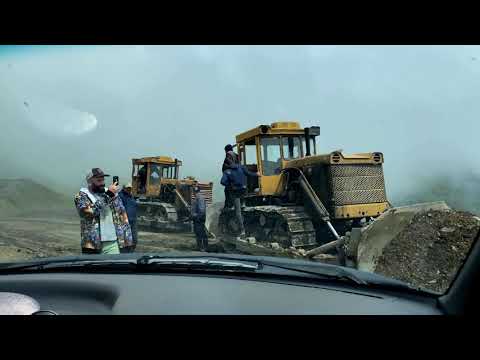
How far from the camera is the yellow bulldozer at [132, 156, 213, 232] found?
18578mm

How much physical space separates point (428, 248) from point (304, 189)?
4.01 m

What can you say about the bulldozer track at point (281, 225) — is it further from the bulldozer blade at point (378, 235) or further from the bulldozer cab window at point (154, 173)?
the bulldozer cab window at point (154, 173)

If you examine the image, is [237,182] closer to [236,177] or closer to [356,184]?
[236,177]

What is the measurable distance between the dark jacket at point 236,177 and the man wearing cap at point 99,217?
6.96 metres

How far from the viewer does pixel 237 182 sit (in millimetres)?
13125

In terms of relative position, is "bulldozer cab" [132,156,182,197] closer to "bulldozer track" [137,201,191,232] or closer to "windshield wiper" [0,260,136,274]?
"bulldozer track" [137,201,191,232]

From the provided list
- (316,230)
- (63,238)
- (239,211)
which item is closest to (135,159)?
(63,238)

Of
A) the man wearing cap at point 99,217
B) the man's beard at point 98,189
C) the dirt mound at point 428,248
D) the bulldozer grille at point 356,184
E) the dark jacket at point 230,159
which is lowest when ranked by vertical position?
the dirt mound at point 428,248

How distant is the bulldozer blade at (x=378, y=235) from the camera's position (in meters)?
8.40

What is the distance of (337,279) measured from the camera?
89.4 inches

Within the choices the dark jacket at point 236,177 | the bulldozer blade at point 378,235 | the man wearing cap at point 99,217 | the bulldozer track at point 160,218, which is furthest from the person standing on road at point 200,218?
the man wearing cap at point 99,217
